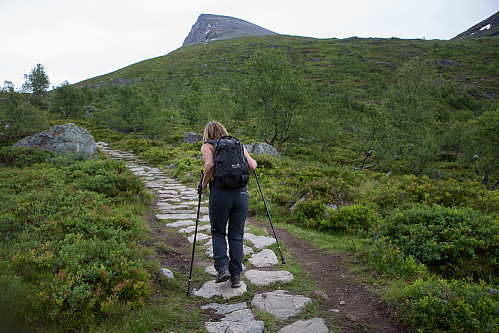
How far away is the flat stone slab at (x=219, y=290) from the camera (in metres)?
4.09

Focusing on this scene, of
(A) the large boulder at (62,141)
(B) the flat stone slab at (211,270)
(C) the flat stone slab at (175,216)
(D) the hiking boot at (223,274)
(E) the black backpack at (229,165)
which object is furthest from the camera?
(A) the large boulder at (62,141)

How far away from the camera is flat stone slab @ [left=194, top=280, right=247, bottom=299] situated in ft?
13.4

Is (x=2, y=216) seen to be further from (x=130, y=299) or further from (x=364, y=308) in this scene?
(x=364, y=308)

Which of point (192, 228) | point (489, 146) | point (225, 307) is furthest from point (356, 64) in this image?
point (225, 307)

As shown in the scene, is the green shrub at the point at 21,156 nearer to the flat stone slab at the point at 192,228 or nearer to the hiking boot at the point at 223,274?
the flat stone slab at the point at 192,228

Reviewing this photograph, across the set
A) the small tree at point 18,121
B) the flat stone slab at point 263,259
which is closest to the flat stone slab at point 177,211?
the flat stone slab at point 263,259

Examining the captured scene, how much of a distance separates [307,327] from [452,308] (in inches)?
64.7

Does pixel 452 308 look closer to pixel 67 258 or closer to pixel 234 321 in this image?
pixel 234 321

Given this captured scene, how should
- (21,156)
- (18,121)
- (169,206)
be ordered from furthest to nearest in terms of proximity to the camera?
(18,121), (21,156), (169,206)

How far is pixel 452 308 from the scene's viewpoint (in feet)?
9.43

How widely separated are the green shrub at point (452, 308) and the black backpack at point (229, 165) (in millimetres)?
2775

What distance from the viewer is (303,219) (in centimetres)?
797

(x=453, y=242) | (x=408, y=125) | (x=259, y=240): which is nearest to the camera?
(x=453, y=242)

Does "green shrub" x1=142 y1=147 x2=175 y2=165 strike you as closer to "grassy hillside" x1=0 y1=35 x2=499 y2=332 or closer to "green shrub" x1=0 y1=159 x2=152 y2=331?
"grassy hillside" x1=0 y1=35 x2=499 y2=332
